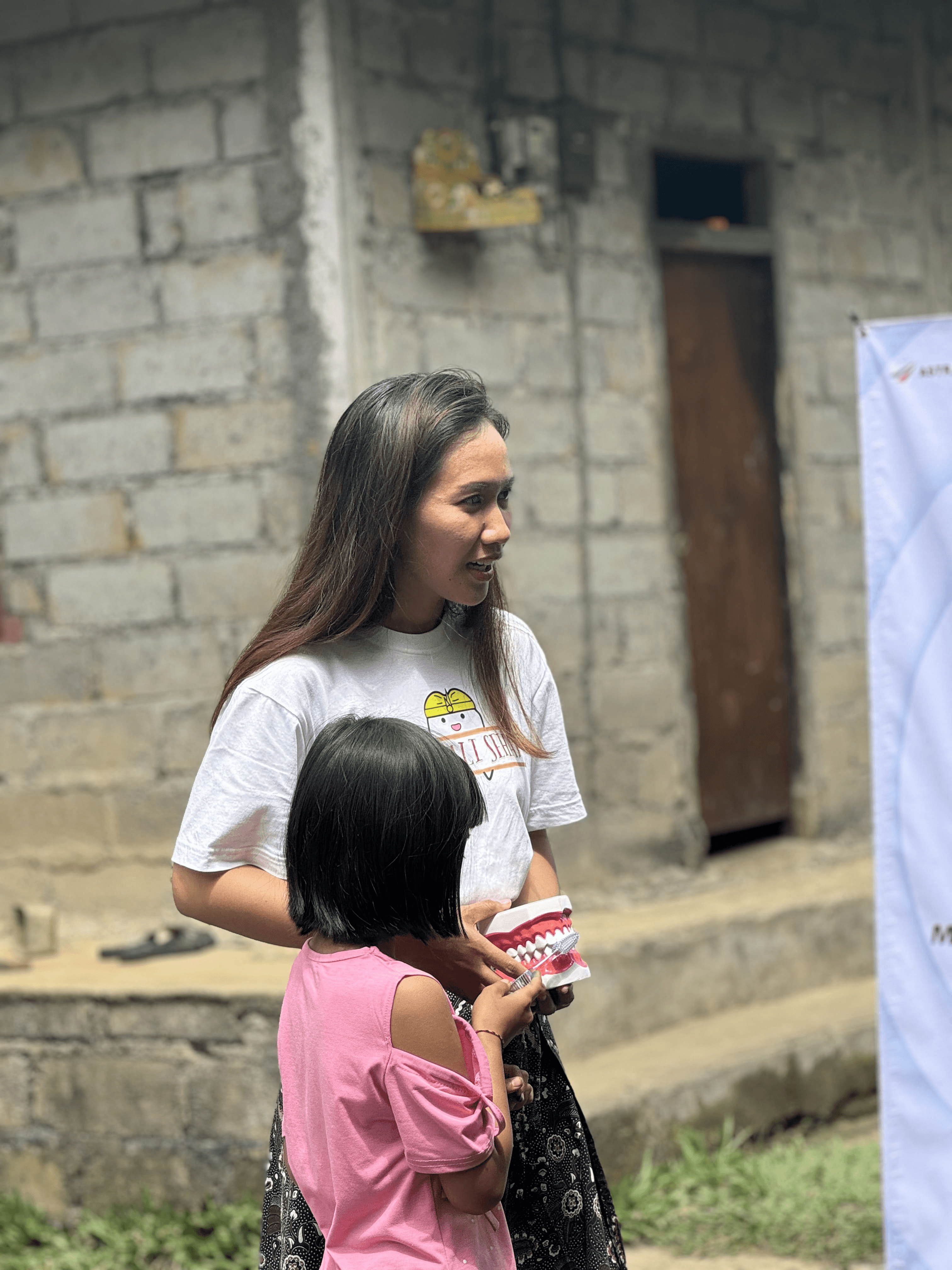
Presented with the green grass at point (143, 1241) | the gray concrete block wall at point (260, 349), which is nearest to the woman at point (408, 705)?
the green grass at point (143, 1241)

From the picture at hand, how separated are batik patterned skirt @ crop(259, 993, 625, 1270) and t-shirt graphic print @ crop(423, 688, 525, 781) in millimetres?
366

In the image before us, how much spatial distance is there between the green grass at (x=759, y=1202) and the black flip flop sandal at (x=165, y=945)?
1467 mm

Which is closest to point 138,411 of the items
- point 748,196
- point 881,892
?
point 748,196

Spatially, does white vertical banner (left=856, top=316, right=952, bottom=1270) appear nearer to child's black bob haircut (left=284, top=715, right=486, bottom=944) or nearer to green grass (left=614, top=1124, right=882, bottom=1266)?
green grass (left=614, top=1124, right=882, bottom=1266)

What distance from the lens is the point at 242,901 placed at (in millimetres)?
2115

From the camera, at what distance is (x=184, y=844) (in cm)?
215

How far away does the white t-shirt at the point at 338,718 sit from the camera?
2135 millimetres

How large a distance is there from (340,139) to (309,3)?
0.40 meters

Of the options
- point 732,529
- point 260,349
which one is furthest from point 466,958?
point 732,529

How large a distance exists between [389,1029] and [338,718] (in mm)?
432

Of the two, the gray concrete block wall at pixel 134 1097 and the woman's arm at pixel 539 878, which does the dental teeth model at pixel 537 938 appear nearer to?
the woman's arm at pixel 539 878

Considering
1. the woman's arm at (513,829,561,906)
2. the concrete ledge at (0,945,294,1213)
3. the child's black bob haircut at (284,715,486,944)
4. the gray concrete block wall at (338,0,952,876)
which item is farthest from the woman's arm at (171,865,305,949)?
the gray concrete block wall at (338,0,952,876)

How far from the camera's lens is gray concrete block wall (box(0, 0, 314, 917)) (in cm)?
509

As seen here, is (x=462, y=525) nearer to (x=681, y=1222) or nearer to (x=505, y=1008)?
(x=505, y=1008)
